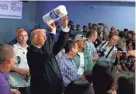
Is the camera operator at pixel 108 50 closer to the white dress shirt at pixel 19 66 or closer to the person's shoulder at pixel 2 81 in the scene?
the white dress shirt at pixel 19 66

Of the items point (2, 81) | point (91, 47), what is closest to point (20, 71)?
point (91, 47)

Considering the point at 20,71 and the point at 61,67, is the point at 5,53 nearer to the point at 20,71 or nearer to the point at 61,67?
the point at 61,67

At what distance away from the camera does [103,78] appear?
183 centimetres

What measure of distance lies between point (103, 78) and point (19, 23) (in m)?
3.64

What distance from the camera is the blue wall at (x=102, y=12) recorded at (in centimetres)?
736

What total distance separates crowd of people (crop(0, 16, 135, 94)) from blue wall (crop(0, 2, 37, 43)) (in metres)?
1.47

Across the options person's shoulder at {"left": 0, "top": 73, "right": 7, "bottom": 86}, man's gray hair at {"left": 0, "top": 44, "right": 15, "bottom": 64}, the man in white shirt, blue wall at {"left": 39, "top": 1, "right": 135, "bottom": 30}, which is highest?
blue wall at {"left": 39, "top": 1, "right": 135, "bottom": 30}

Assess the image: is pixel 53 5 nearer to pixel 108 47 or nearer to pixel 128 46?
pixel 128 46

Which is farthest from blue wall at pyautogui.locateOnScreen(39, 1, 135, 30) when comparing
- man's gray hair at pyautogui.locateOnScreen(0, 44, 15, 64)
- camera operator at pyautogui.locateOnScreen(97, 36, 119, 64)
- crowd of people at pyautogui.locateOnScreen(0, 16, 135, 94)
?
man's gray hair at pyautogui.locateOnScreen(0, 44, 15, 64)

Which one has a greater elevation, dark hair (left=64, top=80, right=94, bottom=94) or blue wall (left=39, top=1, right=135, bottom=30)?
blue wall (left=39, top=1, right=135, bottom=30)

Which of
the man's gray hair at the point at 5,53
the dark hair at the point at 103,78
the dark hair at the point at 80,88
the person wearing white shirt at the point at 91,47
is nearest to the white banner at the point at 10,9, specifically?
the person wearing white shirt at the point at 91,47

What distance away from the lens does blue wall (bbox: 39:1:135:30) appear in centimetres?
736

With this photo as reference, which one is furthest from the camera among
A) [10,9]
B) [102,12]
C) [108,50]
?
[102,12]

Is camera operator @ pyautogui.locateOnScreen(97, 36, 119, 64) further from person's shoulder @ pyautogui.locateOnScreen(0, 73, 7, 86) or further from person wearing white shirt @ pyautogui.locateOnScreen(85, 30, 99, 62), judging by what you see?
person's shoulder @ pyautogui.locateOnScreen(0, 73, 7, 86)
